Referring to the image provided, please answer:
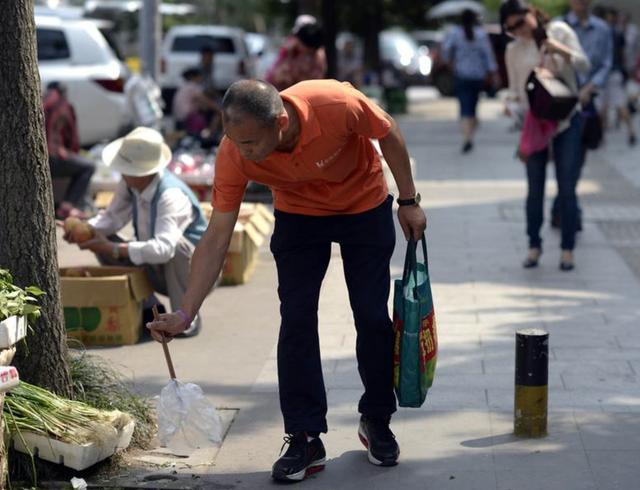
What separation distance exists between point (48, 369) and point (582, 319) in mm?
3654

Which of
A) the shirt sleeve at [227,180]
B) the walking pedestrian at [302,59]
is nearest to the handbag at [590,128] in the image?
the walking pedestrian at [302,59]

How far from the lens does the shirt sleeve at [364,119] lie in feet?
15.5

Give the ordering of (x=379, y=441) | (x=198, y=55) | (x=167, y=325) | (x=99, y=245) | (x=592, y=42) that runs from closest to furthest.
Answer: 1. (x=167, y=325)
2. (x=379, y=441)
3. (x=99, y=245)
4. (x=592, y=42)
5. (x=198, y=55)

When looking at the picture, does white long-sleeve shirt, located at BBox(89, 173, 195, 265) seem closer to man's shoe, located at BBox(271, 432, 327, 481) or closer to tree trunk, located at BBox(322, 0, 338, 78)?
man's shoe, located at BBox(271, 432, 327, 481)

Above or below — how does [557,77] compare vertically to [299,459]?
above

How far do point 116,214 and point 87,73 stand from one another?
841cm

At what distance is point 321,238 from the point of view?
16.6ft

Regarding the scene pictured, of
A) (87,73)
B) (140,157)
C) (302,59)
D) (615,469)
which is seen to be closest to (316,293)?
(615,469)

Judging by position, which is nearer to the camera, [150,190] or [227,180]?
[227,180]

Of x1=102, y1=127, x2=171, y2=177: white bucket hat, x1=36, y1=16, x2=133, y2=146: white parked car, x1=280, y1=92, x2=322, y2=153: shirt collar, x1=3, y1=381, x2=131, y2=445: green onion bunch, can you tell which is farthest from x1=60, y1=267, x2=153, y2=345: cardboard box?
x1=36, y1=16, x2=133, y2=146: white parked car

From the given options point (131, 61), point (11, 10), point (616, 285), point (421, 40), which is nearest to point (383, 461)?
point (11, 10)

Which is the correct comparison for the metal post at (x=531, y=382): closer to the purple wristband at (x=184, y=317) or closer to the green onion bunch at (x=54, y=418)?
the purple wristband at (x=184, y=317)

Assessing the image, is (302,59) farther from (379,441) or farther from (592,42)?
(379,441)

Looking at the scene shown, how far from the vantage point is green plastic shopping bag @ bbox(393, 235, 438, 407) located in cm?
509
